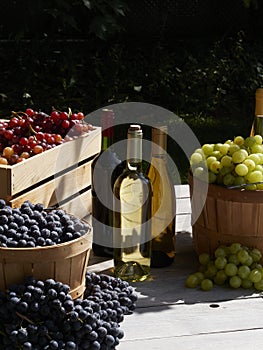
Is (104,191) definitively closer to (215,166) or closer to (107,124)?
(107,124)

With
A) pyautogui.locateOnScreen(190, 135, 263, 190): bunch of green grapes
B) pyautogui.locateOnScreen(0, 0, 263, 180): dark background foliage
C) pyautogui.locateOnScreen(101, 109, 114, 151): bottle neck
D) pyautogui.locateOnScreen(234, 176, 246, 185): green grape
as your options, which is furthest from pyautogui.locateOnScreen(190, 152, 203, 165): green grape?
pyautogui.locateOnScreen(0, 0, 263, 180): dark background foliage

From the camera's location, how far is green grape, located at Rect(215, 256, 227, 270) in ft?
5.45

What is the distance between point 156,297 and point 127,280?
0.38 feet

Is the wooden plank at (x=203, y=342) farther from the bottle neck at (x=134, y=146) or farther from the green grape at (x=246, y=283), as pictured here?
the bottle neck at (x=134, y=146)

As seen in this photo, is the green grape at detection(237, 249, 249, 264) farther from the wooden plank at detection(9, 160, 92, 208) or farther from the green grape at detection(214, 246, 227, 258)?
the wooden plank at detection(9, 160, 92, 208)

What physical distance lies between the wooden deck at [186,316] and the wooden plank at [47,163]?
0.84 ft

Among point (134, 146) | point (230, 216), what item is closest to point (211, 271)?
point (230, 216)

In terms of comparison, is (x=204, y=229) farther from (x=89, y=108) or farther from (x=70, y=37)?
(x=70, y=37)

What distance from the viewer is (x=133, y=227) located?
1.71 meters

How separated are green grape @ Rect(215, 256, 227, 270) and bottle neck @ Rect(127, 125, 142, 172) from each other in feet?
0.92

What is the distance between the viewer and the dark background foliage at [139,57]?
16.3 feet

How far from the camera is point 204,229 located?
1774 millimetres

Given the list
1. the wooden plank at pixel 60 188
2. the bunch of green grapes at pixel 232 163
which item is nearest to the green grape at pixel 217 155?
the bunch of green grapes at pixel 232 163

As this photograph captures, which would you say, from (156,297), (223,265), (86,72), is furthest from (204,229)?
(86,72)
